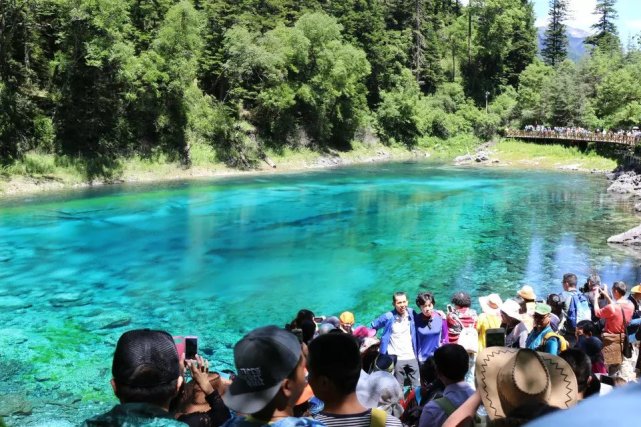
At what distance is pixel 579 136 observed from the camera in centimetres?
4609

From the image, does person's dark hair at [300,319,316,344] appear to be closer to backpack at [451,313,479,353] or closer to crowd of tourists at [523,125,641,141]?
backpack at [451,313,479,353]

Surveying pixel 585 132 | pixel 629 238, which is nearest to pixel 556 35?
pixel 585 132

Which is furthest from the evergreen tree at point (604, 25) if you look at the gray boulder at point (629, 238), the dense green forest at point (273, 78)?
the gray boulder at point (629, 238)

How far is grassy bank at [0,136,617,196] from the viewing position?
30.1 m

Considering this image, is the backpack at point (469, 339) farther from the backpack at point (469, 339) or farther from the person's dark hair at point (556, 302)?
the person's dark hair at point (556, 302)

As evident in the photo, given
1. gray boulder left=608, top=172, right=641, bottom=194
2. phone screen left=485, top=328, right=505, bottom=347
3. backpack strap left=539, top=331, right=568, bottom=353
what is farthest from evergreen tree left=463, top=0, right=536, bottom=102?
phone screen left=485, top=328, right=505, bottom=347

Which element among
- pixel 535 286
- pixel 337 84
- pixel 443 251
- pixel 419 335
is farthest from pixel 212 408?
pixel 337 84

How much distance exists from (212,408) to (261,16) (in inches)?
1971

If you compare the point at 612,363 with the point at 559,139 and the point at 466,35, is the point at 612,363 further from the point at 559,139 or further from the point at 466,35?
the point at 466,35

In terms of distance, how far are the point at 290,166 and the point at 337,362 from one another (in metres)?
42.4

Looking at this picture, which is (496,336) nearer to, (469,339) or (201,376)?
(201,376)

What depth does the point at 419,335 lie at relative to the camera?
5930 mm

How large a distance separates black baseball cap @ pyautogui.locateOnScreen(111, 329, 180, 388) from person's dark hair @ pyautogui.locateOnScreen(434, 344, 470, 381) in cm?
170

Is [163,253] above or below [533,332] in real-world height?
below
